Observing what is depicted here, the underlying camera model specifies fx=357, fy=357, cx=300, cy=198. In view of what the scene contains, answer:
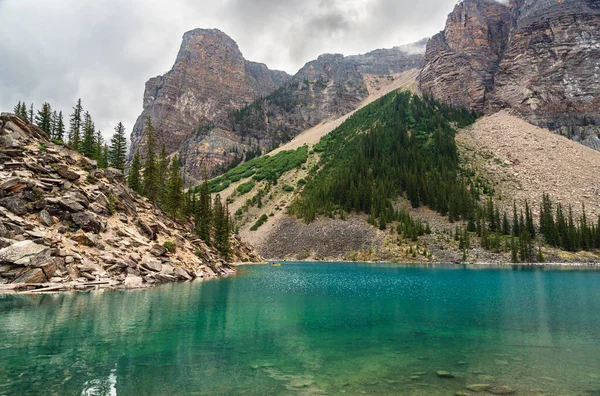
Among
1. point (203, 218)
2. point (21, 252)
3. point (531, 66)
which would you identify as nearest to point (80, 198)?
point (21, 252)

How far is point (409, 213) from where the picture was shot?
12144 cm

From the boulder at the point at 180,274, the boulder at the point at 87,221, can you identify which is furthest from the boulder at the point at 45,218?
the boulder at the point at 180,274

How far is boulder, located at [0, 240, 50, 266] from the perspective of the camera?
3142 centimetres

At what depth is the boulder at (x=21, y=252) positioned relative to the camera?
31.4m

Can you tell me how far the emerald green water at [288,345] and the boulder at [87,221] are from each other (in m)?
11.4

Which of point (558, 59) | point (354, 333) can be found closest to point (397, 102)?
point (558, 59)

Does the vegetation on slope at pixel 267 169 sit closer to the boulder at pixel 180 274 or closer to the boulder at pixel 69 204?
the boulder at pixel 180 274

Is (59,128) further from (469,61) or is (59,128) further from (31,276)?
(469,61)

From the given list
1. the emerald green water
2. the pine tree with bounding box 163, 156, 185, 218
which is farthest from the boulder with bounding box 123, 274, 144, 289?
the pine tree with bounding box 163, 156, 185, 218

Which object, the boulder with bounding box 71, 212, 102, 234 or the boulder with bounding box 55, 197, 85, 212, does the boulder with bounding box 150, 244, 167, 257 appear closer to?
the boulder with bounding box 71, 212, 102, 234

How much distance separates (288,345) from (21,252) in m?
28.4

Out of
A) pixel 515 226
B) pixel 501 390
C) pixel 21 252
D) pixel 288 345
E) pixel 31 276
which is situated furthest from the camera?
pixel 515 226

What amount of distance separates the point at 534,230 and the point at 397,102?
99069mm

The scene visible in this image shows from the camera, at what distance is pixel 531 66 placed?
169 metres
